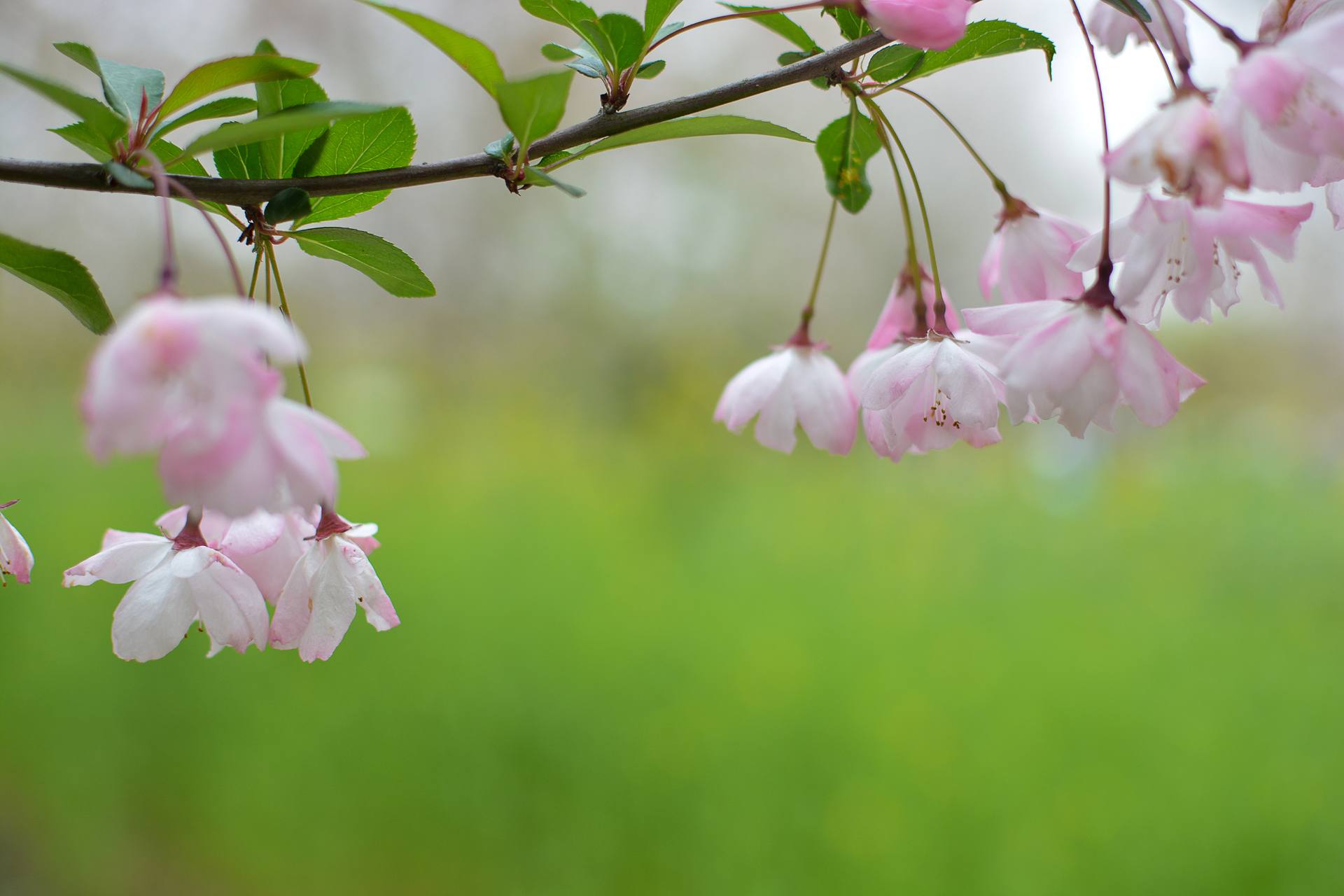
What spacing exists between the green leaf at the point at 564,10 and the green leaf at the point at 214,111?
0.44 feet

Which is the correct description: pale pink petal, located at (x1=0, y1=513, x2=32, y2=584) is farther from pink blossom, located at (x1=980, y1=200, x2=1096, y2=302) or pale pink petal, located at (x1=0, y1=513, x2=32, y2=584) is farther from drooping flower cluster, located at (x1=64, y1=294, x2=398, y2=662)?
pink blossom, located at (x1=980, y1=200, x2=1096, y2=302)

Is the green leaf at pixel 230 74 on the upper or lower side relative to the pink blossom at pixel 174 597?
upper

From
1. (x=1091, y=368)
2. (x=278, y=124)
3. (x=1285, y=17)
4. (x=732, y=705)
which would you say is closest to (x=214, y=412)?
(x=278, y=124)

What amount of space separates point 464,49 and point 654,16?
0.10 meters

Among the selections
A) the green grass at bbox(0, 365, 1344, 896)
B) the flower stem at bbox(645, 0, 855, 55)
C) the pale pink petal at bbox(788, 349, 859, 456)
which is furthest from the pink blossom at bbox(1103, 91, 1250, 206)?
the green grass at bbox(0, 365, 1344, 896)

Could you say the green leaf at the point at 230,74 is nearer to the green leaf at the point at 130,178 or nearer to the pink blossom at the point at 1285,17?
the green leaf at the point at 130,178

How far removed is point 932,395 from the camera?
1.59ft

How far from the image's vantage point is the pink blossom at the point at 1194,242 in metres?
0.38

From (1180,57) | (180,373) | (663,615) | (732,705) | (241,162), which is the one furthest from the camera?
(663,615)

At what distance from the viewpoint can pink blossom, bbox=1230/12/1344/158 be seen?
32 cm

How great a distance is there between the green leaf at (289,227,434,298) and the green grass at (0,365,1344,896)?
1311 millimetres

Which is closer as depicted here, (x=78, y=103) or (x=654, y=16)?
(x=78, y=103)

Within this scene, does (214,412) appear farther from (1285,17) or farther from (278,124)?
(1285,17)

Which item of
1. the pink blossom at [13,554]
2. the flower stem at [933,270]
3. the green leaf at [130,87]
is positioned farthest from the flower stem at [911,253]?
the pink blossom at [13,554]
